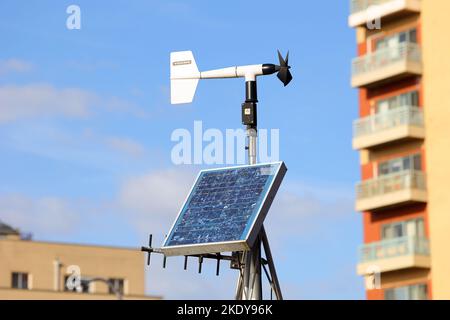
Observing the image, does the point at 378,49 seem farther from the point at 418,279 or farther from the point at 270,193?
the point at 270,193

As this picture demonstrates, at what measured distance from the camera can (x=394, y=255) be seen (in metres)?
69.7

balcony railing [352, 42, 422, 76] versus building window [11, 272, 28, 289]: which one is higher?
balcony railing [352, 42, 422, 76]

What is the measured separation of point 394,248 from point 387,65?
780 cm

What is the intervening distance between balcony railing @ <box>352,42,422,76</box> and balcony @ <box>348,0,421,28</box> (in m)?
1.46

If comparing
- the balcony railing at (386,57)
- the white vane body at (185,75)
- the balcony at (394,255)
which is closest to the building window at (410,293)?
the balcony at (394,255)

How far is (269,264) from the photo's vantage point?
56094mm

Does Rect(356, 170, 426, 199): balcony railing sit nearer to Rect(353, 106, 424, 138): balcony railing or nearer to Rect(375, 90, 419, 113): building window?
Rect(353, 106, 424, 138): balcony railing

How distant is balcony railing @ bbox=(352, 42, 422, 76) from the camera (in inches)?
2781

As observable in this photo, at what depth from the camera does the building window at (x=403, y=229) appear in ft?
228

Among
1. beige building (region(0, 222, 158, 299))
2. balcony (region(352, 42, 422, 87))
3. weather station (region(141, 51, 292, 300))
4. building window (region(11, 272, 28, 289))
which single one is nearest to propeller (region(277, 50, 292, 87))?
weather station (region(141, 51, 292, 300))

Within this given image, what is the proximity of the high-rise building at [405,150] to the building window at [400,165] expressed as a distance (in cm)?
4

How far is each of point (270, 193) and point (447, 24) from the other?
56.1 ft

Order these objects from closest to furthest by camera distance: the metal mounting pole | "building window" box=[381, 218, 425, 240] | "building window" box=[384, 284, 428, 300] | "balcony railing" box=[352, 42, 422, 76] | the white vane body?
the metal mounting pole, the white vane body, "building window" box=[384, 284, 428, 300], "building window" box=[381, 218, 425, 240], "balcony railing" box=[352, 42, 422, 76]
